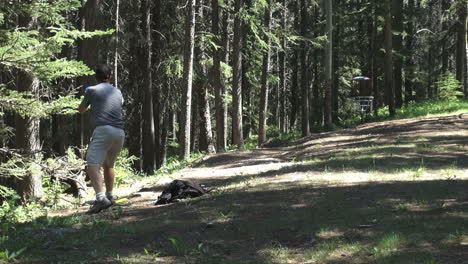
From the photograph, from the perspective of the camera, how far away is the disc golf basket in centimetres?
3175

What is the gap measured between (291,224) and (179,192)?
263 cm

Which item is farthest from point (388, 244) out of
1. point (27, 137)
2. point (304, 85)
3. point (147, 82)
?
point (304, 85)

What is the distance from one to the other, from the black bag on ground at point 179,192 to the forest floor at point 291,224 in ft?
0.86

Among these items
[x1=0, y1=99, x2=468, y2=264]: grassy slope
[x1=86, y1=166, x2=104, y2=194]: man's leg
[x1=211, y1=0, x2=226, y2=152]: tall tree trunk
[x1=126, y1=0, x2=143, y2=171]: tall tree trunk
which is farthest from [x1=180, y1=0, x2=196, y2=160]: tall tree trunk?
[x1=86, y1=166, x2=104, y2=194]: man's leg

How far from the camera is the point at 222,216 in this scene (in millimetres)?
6078

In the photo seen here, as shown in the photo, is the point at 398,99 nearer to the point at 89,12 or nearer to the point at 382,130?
the point at 382,130

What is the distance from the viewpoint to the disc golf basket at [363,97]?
3175 cm

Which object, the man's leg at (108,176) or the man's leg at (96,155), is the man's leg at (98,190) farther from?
the man's leg at (108,176)

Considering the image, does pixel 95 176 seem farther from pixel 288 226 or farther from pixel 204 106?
pixel 204 106

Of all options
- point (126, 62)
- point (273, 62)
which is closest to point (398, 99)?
point (273, 62)

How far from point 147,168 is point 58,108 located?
36.4 feet

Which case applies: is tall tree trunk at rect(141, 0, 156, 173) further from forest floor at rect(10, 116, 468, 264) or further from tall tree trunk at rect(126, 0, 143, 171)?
forest floor at rect(10, 116, 468, 264)

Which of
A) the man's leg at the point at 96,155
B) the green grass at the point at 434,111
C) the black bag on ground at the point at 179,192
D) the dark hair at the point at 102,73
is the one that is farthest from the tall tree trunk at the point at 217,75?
the man's leg at the point at 96,155

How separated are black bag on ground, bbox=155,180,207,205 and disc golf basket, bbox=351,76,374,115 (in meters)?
24.4
